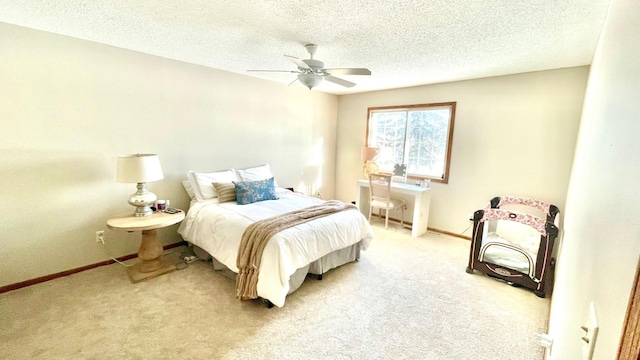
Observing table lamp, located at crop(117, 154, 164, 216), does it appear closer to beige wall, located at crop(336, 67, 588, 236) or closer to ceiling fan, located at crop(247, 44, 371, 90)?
ceiling fan, located at crop(247, 44, 371, 90)

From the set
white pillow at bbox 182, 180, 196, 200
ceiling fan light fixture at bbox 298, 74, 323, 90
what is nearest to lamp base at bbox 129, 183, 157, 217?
white pillow at bbox 182, 180, 196, 200

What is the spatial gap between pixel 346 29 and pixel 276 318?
2471 mm


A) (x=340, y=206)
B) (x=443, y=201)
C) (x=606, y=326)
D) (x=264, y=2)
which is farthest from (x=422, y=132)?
(x=606, y=326)

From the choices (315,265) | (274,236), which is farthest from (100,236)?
(315,265)

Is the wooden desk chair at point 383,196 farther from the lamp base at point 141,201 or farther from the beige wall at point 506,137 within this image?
the lamp base at point 141,201

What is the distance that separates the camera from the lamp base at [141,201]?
275 cm

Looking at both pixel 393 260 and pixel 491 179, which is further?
pixel 491 179

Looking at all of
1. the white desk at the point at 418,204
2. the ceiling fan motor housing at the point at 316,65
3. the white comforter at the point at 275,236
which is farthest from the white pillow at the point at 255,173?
the white desk at the point at 418,204

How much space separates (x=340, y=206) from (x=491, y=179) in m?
2.27

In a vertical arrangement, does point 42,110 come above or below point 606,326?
above

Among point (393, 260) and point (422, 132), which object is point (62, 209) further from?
point (422, 132)

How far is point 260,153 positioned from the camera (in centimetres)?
438

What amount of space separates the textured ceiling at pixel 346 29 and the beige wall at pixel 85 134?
25cm

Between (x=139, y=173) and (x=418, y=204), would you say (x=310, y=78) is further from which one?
(x=418, y=204)
